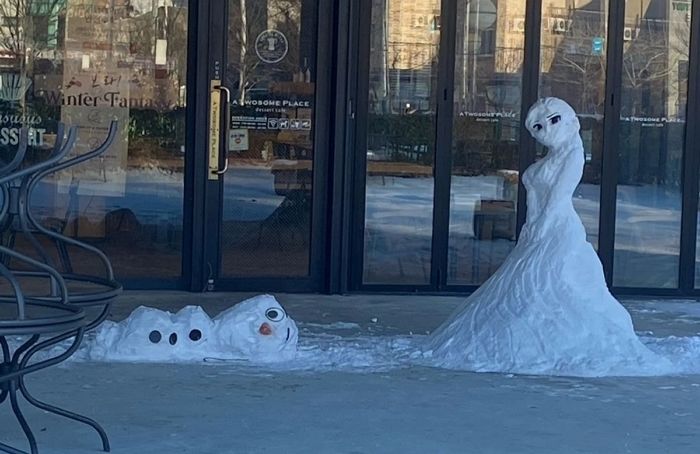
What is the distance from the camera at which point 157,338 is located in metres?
7.75

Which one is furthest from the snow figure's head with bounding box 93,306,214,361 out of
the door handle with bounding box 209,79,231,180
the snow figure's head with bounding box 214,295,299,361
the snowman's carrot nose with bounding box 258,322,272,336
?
the door handle with bounding box 209,79,231,180

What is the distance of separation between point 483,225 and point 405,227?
655mm

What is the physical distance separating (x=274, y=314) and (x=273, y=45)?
322 cm

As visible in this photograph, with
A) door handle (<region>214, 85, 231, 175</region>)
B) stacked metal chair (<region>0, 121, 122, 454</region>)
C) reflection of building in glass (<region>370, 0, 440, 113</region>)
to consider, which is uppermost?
reflection of building in glass (<region>370, 0, 440, 113</region>)

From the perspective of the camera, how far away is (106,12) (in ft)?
33.2

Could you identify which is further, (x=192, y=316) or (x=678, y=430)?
(x=192, y=316)

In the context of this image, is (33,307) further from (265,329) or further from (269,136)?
(269,136)

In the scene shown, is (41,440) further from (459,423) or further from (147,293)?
(147,293)

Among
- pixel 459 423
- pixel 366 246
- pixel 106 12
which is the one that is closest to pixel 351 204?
pixel 366 246

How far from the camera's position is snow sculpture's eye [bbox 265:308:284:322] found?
7.80 metres

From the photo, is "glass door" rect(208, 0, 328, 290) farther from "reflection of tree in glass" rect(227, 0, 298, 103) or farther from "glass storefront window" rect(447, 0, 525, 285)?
"glass storefront window" rect(447, 0, 525, 285)

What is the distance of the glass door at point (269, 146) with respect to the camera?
33.8 feet

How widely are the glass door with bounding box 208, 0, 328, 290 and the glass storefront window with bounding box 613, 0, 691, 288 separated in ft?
8.33

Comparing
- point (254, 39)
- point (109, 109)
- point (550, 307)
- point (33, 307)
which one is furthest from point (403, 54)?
point (33, 307)
